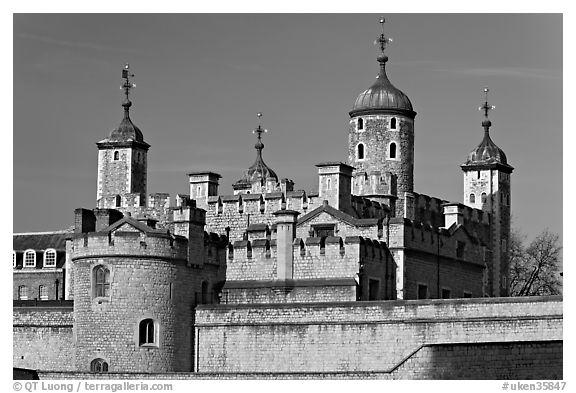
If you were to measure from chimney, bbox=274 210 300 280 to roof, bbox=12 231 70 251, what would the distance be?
29705 millimetres

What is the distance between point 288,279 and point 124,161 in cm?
1861

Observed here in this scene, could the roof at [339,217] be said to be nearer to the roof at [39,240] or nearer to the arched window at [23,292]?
the arched window at [23,292]

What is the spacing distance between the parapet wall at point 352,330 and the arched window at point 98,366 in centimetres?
343

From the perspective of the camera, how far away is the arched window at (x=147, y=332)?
2719 inches

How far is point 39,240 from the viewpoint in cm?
10231

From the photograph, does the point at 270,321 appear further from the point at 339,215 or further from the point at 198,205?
the point at 198,205

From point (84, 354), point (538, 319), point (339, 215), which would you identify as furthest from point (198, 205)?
point (538, 319)

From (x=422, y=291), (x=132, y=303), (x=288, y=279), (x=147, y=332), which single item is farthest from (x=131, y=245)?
(x=422, y=291)

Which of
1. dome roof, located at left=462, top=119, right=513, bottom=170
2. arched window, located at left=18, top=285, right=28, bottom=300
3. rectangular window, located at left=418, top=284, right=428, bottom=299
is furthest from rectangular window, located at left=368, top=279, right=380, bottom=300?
arched window, located at left=18, top=285, right=28, bottom=300

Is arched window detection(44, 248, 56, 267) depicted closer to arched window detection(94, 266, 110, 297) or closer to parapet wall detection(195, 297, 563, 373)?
arched window detection(94, 266, 110, 297)

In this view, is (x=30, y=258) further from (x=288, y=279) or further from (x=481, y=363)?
(x=481, y=363)

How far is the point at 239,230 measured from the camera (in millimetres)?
78875

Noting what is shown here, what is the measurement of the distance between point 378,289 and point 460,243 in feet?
25.1

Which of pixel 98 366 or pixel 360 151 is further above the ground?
pixel 360 151
